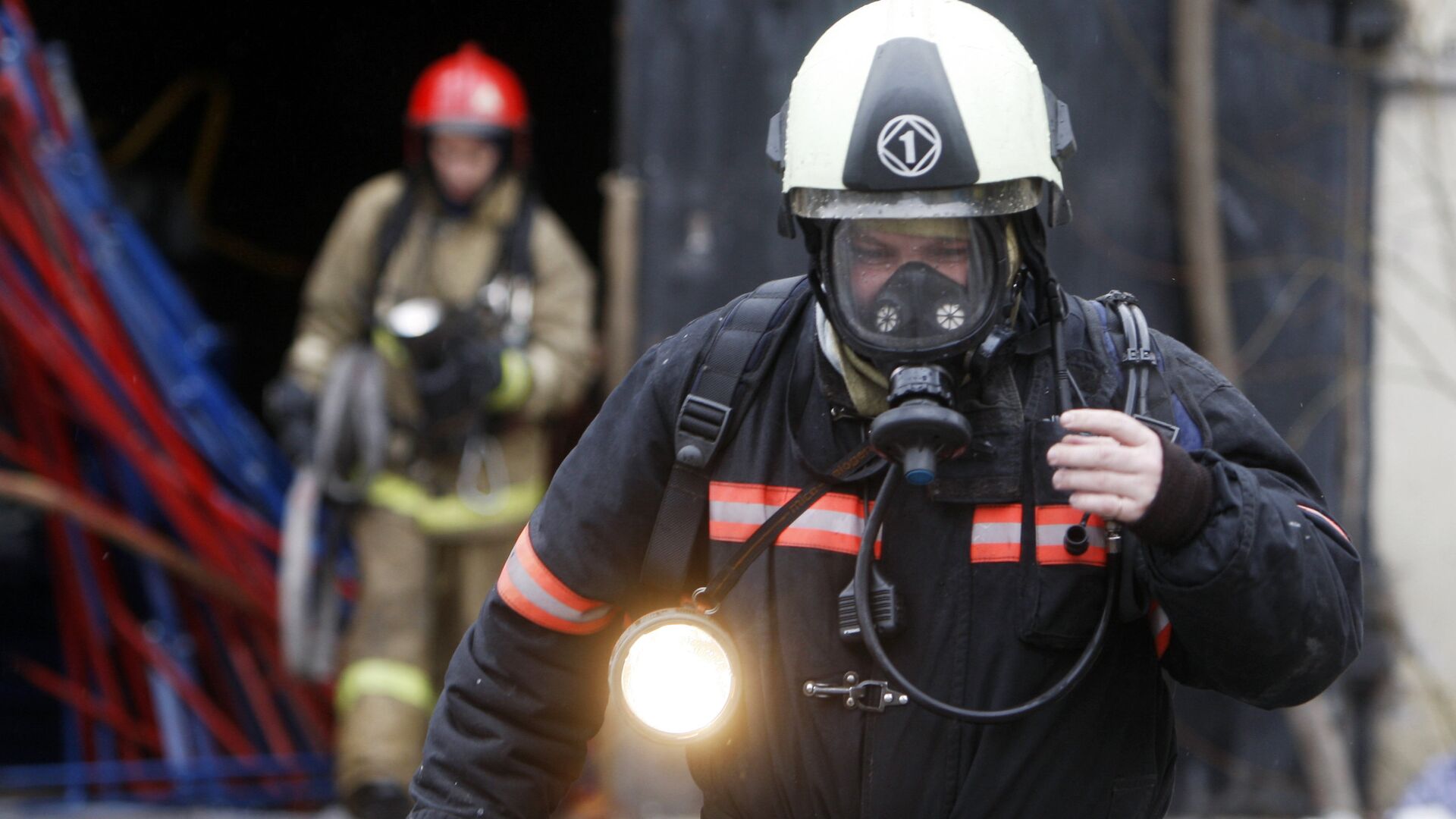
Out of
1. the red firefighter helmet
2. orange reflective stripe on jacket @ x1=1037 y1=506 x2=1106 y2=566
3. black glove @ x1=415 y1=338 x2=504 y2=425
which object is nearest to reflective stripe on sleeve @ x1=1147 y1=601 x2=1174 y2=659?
orange reflective stripe on jacket @ x1=1037 y1=506 x2=1106 y2=566

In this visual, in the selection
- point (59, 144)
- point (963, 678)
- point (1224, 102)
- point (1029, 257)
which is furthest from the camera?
point (59, 144)

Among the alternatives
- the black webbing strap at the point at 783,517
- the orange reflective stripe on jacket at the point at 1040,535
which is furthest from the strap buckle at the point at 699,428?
the orange reflective stripe on jacket at the point at 1040,535

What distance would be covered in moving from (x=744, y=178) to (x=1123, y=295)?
253 cm

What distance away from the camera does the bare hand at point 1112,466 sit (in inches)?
66.5

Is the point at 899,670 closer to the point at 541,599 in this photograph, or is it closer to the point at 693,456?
the point at 693,456

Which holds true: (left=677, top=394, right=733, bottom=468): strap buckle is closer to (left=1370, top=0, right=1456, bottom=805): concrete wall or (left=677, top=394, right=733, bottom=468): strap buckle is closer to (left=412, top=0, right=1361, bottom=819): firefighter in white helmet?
(left=412, top=0, right=1361, bottom=819): firefighter in white helmet

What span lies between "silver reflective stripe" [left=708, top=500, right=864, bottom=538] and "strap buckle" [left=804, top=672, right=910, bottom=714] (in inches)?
7.3

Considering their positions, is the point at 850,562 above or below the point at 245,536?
above

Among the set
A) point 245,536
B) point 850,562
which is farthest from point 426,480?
point 850,562

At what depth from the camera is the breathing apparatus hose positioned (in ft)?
5.98

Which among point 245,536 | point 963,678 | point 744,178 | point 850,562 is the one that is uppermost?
point 744,178

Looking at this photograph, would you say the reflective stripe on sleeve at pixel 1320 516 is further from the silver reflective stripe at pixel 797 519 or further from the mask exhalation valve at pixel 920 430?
the silver reflective stripe at pixel 797 519

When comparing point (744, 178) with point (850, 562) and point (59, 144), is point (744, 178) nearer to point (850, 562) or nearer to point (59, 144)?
point (59, 144)

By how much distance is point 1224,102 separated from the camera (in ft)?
14.6
